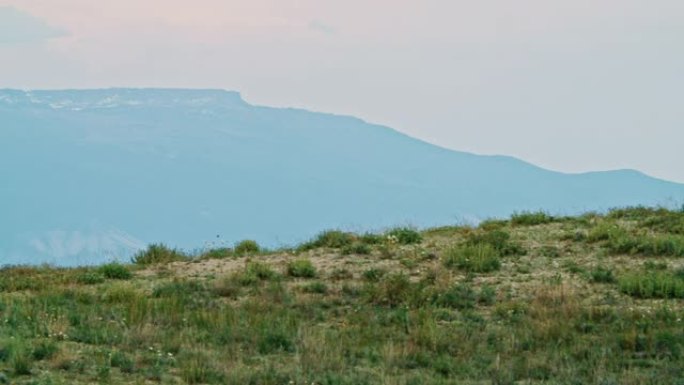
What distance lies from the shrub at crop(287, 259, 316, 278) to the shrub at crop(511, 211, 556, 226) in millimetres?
6788

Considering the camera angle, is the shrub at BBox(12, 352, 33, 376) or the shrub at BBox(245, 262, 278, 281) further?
the shrub at BBox(245, 262, 278, 281)

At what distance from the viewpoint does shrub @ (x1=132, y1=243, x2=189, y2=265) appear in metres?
A: 22.3

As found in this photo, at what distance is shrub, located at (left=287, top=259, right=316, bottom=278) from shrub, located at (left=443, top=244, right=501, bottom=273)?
2.53 meters

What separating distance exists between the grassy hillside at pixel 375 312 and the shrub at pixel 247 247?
0.09 meters

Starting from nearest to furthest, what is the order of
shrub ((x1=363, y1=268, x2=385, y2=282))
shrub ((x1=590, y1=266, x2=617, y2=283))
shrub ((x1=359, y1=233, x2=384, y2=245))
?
1. shrub ((x1=590, y1=266, x2=617, y2=283))
2. shrub ((x1=363, y1=268, x2=385, y2=282))
3. shrub ((x1=359, y1=233, x2=384, y2=245))

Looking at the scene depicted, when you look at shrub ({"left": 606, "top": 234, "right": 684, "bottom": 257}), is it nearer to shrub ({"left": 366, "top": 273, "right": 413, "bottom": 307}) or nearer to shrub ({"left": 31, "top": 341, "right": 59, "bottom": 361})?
shrub ({"left": 366, "top": 273, "right": 413, "bottom": 307})

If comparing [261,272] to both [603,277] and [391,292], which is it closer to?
[391,292]

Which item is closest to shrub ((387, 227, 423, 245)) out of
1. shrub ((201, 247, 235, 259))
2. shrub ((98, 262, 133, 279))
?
shrub ((201, 247, 235, 259))

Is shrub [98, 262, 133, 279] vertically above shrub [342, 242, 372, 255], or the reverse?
shrub [342, 242, 372, 255]

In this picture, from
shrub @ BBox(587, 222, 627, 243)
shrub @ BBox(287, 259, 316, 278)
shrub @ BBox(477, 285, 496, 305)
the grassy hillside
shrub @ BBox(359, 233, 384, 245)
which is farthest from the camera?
shrub @ BBox(359, 233, 384, 245)

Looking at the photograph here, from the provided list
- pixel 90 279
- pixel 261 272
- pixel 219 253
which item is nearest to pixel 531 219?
pixel 219 253

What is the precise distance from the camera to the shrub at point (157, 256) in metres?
22.3

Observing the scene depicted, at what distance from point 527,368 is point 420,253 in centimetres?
877

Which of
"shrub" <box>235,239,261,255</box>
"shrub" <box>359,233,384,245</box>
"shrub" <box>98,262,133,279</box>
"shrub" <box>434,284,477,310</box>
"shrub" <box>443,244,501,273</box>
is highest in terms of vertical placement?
"shrub" <box>359,233,384,245</box>
